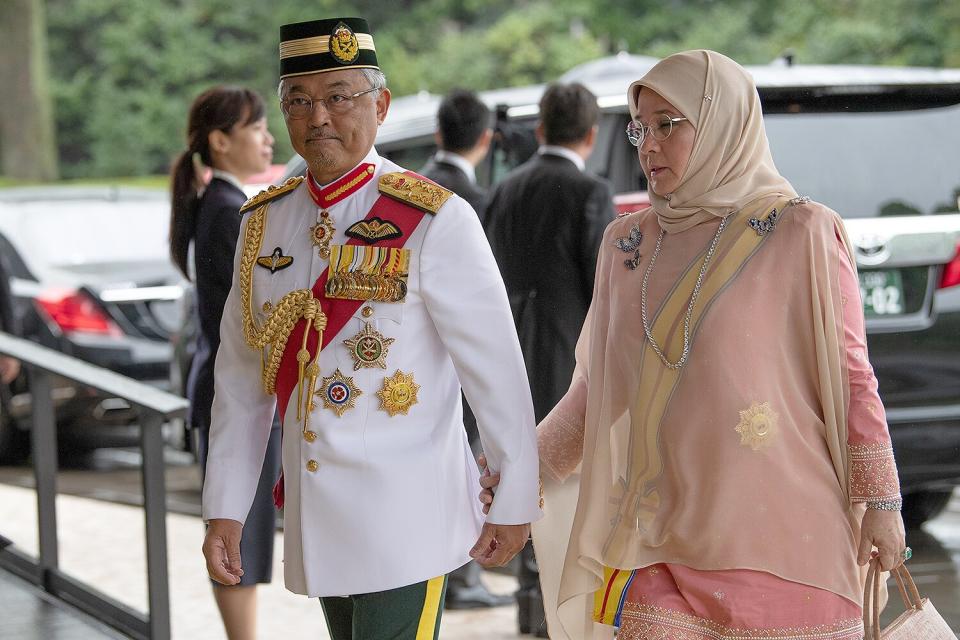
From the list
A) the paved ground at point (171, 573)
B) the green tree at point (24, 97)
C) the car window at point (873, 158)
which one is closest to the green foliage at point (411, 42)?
the green tree at point (24, 97)

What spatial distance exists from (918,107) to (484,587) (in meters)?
2.42

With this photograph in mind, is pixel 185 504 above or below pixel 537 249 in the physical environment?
below

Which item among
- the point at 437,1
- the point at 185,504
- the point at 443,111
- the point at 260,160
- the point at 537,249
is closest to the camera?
the point at 260,160

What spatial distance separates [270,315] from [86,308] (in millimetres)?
6618

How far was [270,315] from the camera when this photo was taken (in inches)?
123

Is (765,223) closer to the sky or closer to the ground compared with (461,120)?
closer to the sky

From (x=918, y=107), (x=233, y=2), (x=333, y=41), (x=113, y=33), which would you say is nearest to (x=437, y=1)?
(x=233, y=2)

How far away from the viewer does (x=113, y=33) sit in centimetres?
2686

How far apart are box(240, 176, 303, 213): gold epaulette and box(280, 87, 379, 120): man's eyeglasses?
0.69ft

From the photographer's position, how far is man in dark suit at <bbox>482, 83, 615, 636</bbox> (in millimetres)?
5363

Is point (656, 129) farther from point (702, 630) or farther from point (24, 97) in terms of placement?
point (24, 97)

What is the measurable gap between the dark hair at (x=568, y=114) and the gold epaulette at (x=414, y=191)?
2407 millimetres

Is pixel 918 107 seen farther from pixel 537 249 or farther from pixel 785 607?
pixel 785 607

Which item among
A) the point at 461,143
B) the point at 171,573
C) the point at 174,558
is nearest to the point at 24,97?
the point at 174,558
